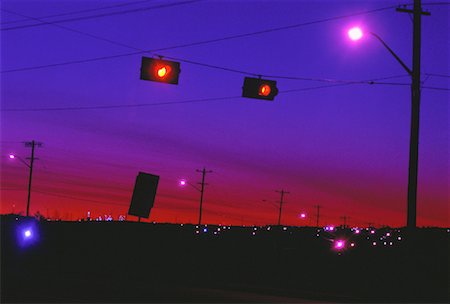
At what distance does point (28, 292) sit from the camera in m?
18.8

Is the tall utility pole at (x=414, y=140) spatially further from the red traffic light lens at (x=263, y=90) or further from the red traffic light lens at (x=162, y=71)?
the red traffic light lens at (x=162, y=71)

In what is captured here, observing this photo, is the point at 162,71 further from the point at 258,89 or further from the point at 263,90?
the point at 263,90

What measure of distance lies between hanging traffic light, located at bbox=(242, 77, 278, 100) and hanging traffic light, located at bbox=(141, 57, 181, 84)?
247cm

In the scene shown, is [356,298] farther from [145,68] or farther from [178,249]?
[178,249]

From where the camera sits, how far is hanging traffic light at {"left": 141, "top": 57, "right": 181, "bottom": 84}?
1983cm

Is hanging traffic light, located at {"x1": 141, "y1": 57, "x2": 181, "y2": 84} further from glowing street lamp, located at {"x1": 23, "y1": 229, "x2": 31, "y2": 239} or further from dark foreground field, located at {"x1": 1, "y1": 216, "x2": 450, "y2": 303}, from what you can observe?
glowing street lamp, located at {"x1": 23, "y1": 229, "x2": 31, "y2": 239}

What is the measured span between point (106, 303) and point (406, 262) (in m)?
12.3

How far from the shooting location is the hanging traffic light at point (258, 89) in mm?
21359

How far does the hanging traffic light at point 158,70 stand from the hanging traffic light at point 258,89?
2.47 metres

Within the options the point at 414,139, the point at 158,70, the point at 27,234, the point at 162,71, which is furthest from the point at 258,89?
the point at 27,234

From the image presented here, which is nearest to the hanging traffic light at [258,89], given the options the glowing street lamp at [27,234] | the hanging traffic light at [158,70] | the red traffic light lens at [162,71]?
the hanging traffic light at [158,70]

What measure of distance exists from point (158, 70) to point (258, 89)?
10.6 ft

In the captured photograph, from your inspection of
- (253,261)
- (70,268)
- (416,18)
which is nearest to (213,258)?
(253,261)

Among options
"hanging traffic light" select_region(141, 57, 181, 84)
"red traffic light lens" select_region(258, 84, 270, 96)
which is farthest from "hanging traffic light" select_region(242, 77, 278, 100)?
"hanging traffic light" select_region(141, 57, 181, 84)
